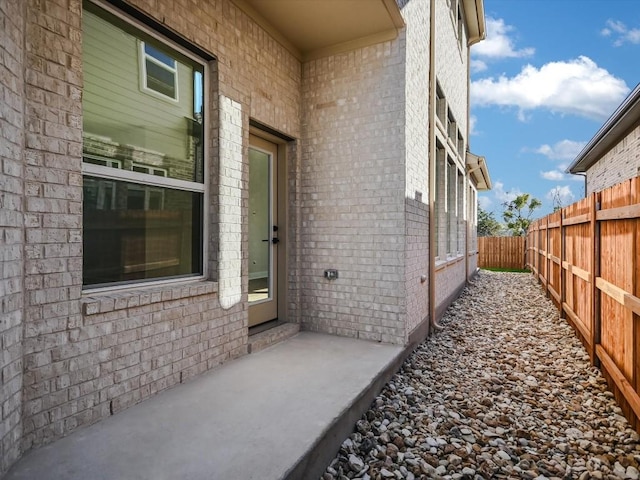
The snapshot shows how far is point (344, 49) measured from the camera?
428 cm

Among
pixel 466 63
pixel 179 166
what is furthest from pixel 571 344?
pixel 466 63

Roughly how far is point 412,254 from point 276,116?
2.22 m

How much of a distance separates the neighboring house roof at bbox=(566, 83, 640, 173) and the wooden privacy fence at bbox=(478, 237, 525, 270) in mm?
4969

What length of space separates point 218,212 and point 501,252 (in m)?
16.3

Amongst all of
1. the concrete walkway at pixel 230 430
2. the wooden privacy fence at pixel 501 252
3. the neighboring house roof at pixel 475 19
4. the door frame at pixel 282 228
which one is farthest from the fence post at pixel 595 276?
the wooden privacy fence at pixel 501 252

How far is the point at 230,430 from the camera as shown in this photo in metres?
2.12

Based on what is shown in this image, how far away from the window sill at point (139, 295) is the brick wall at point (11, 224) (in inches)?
15.0

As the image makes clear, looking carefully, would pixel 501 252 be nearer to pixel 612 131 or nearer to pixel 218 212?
pixel 612 131

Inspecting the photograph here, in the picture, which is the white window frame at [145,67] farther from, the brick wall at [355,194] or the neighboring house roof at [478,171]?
the neighboring house roof at [478,171]

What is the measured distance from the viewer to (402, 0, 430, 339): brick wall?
4.10 m

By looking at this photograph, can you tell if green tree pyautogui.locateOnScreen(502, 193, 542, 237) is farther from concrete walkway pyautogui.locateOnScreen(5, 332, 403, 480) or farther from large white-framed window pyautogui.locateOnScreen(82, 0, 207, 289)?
large white-framed window pyautogui.locateOnScreen(82, 0, 207, 289)

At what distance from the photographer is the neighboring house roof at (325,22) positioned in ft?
11.6

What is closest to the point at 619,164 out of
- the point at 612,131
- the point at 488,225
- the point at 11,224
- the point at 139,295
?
the point at 612,131

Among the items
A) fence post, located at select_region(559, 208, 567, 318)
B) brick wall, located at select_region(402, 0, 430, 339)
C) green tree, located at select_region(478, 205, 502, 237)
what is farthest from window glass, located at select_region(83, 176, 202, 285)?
green tree, located at select_region(478, 205, 502, 237)
